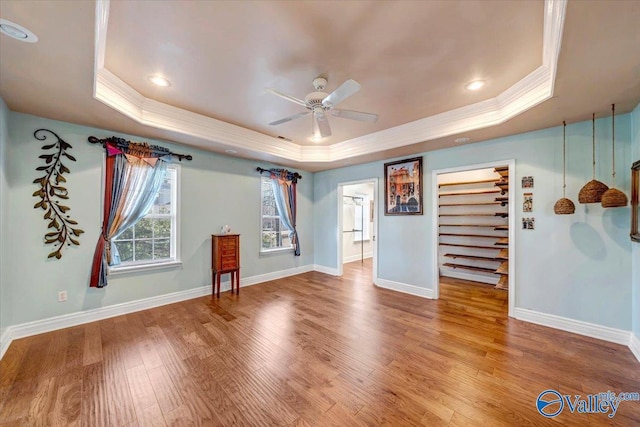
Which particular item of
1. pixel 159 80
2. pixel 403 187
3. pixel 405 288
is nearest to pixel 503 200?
pixel 403 187

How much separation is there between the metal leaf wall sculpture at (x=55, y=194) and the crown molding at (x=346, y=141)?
1058 millimetres

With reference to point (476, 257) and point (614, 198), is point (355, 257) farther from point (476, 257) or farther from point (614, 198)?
point (614, 198)

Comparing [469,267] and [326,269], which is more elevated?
[469,267]

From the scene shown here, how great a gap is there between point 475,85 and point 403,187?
2080mm

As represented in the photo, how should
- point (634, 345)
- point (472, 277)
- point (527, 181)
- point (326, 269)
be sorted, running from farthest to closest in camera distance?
point (326, 269) < point (472, 277) < point (527, 181) < point (634, 345)

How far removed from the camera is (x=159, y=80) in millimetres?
2693

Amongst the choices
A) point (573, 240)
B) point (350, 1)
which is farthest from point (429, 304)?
point (350, 1)

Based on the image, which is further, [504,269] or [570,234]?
[504,269]

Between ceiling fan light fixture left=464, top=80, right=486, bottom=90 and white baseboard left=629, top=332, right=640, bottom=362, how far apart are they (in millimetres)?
3085

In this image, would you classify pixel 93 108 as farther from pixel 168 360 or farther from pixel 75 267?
pixel 168 360

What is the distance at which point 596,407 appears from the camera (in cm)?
185

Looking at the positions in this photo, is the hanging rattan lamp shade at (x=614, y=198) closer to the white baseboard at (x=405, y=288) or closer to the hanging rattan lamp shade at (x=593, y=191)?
the hanging rattan lamp shade at (x=593, y=191)

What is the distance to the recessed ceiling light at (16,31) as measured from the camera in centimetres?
154

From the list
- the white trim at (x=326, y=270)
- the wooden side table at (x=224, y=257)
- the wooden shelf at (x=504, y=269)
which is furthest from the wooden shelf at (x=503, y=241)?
the wooden side table at (x=224, y=257)
